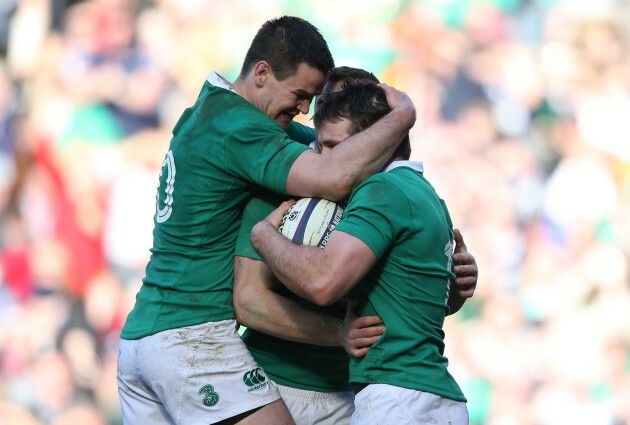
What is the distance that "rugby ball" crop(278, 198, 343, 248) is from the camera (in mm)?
3035

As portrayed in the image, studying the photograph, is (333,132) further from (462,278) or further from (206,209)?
(462,278)

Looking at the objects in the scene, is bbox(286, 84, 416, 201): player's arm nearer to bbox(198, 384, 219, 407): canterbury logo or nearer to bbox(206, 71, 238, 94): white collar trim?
bbox(206, 71, 238, 94): white collar trim

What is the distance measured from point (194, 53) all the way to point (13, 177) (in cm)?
134

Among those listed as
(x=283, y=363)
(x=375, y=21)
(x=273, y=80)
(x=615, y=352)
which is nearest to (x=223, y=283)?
(x=283, y=363)

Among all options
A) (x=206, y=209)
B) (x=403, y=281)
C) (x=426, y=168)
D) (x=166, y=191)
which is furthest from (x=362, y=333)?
(x=426, y=168)

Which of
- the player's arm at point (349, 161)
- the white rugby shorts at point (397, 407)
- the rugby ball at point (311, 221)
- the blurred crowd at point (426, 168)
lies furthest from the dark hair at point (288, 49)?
the blurred crowd at point (426, 168)

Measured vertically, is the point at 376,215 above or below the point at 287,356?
above

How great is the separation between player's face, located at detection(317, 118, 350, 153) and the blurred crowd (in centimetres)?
326

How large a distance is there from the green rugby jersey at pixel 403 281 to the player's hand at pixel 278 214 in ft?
1.06

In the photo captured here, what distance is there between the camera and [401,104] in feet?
10.4

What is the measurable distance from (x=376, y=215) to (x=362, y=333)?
34 centimetres

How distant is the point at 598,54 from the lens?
677 centimetres

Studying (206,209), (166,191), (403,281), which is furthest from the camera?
(166,191)

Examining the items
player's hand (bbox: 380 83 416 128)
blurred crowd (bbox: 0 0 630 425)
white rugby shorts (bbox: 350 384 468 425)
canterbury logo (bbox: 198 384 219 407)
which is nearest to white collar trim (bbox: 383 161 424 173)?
player's hand (bbox: 380 83 416 128)
